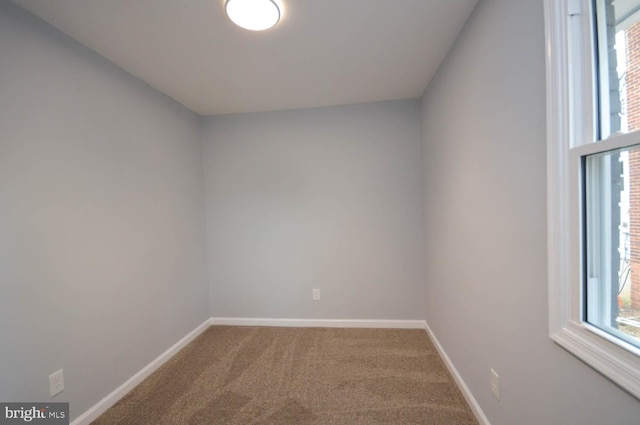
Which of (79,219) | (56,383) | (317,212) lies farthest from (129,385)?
(317,212)

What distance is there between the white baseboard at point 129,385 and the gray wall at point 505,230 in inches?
94.8

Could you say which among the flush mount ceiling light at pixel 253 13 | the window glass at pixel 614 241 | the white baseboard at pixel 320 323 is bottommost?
the white baseboard at pixel 320 323

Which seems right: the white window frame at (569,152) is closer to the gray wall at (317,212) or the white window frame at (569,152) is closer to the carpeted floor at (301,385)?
the carpeted floor at (301,385)

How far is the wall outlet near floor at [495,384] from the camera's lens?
1.24 m

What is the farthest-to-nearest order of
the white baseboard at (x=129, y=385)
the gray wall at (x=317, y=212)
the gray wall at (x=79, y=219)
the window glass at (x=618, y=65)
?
the gray wall at (x=317, y=212) → the white baseboard at (x=129, y=385) → the gray wall at (x=79, y=219) → the window glass at (x=618, y=65)

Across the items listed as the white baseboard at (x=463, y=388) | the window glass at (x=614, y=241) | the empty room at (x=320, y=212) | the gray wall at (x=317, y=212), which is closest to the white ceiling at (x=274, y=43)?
the empty room at (x=320, y=212)

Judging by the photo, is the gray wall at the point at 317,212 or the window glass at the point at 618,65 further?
the gray wall at the point at 317,212

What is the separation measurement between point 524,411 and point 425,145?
80.1 inches

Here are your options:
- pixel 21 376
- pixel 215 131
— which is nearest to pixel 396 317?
pixel 21 376

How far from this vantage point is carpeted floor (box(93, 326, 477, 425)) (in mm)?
1512

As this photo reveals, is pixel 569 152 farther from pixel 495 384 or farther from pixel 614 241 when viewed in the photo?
pixel 495 384

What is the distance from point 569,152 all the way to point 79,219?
8.11 feet

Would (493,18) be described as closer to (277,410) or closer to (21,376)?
(277,410)

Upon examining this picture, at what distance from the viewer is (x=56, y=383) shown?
134cm
